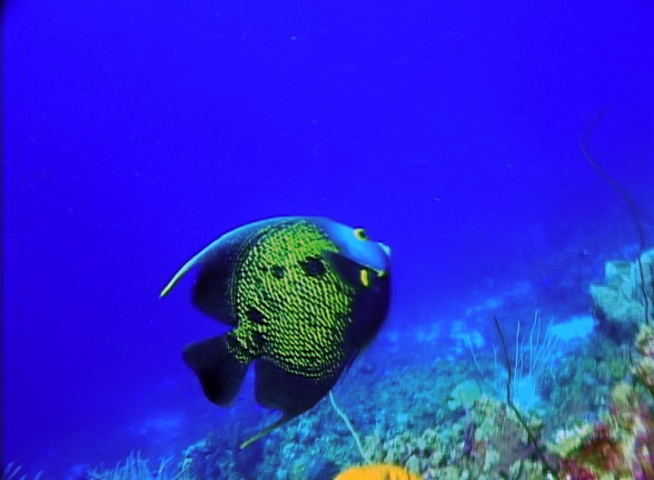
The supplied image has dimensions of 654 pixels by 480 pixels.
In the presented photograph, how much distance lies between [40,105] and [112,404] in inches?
1112

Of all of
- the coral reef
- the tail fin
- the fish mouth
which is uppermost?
the fish mouth

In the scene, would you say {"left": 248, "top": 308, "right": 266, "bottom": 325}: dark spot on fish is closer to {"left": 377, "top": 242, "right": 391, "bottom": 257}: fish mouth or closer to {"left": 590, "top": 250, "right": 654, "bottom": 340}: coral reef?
{"left": 377, "top": 242, "right": 391, "bottom": 257}: fish mouth

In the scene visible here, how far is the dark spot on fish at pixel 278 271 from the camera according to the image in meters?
1.13

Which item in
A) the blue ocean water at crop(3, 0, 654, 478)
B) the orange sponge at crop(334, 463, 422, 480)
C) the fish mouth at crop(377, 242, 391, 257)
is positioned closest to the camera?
the fish mouth at crop(377, 242, 391, 257)

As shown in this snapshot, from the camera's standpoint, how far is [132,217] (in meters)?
53.8

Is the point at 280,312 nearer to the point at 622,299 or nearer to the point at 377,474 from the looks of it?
the point at 377,474

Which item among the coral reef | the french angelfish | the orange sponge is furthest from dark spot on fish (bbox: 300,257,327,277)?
the coral reef

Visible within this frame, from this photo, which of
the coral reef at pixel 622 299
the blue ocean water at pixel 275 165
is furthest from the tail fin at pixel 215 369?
the blue ocean water at pixel 275 165

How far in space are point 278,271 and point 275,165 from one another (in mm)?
67413

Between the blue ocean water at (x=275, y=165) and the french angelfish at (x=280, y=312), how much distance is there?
25.3 ft

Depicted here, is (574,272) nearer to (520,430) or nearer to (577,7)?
(520,430)

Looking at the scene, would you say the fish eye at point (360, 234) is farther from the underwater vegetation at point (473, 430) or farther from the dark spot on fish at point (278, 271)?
A: the underwater vegetation at point (473, 430)

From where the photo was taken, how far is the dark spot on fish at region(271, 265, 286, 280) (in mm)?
1132

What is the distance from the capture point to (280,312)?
44.3 inches
